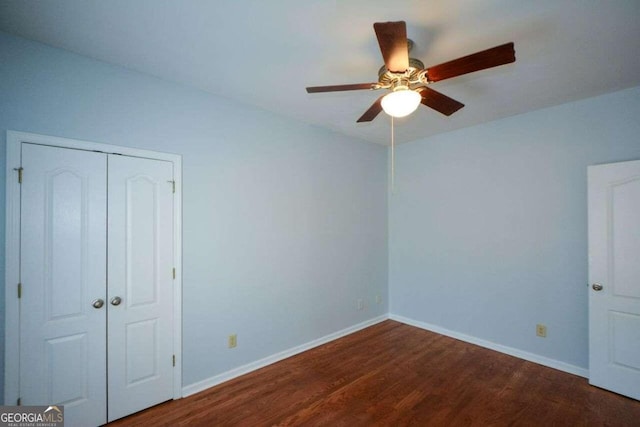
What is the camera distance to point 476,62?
1.50 meters

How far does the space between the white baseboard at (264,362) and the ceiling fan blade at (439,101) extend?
2908 millimetres

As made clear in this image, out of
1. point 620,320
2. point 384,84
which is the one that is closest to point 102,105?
point 384,84

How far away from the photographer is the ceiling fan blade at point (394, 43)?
4.16 ft

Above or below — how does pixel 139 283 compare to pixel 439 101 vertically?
below

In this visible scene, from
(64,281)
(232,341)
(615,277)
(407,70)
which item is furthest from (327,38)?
(615,277)

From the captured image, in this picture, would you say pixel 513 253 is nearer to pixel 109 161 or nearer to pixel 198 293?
pixel 198 293

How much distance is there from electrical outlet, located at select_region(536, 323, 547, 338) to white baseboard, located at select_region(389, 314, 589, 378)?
0.24 metres

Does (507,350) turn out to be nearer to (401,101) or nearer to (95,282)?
(401,101)

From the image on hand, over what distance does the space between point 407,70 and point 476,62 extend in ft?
1.21

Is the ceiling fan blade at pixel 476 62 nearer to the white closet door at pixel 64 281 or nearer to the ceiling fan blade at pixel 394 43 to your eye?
the ceiling fan blade at pixel 394 43

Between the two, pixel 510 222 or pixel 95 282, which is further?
pixel 510 222

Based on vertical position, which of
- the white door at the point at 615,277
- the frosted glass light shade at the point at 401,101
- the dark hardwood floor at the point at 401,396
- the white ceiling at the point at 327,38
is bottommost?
the dark hardwood floor at the point at 401,396

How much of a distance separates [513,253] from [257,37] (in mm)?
3424

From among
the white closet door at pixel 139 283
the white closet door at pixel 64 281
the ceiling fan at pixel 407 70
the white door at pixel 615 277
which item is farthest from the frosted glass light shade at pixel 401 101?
the white door at pixel 615 277
